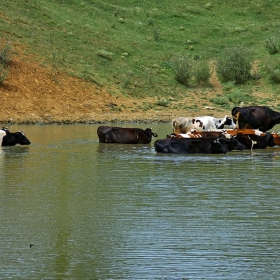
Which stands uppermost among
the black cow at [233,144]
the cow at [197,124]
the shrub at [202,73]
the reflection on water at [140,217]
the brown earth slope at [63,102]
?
the shrub at [202,73]

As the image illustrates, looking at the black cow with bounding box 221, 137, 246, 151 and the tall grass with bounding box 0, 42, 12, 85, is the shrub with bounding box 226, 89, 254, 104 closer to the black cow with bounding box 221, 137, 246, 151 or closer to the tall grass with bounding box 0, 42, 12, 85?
the tall grass with bounding box 0, 42, 12, 85

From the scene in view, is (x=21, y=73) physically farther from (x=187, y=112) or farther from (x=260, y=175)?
(x=260, y=175)

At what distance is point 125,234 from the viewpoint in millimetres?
11836

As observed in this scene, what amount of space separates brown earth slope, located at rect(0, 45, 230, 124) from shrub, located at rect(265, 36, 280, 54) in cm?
980

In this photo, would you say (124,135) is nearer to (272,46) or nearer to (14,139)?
(14,139)

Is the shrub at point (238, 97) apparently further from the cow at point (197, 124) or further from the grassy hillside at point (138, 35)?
the cow at point (197, 124)

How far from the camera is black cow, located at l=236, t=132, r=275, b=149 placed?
77.7ft

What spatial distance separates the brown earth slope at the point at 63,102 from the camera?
1432 inches

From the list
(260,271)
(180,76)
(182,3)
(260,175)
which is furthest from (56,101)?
(260,271)

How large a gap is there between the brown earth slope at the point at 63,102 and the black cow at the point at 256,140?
43.1 feet

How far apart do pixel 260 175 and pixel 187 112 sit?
2075cm

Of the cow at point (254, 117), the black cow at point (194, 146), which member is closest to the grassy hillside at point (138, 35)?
the cow at point (254, 117)

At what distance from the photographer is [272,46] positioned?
50.6 meters

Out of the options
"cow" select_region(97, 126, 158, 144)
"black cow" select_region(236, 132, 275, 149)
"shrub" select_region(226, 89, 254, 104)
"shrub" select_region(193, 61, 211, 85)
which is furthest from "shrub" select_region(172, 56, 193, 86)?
"black cow" select_region(236, 132, 275, 149)
